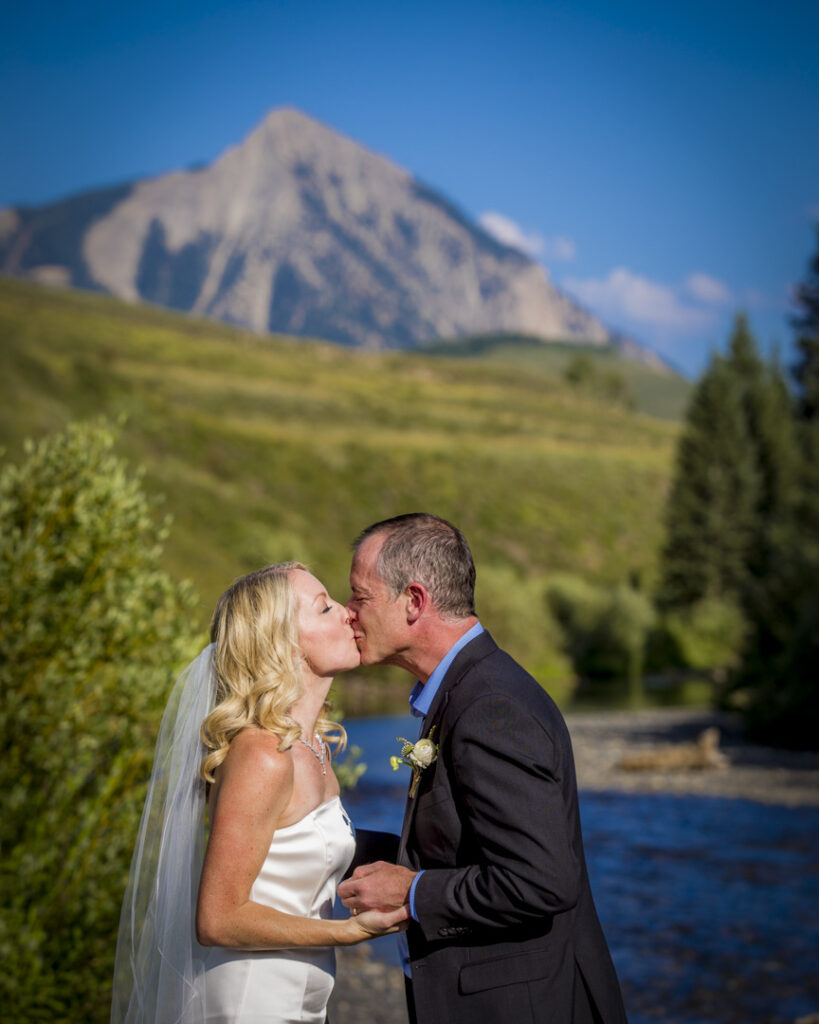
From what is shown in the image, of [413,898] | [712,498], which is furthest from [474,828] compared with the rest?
[712,498]

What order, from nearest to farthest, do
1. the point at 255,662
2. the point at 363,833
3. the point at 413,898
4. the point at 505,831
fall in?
the point at 505,831, the point at 413,898, the point at 255,662, the point at 363,833

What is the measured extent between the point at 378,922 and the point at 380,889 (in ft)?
0.29

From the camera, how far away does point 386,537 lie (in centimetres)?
332

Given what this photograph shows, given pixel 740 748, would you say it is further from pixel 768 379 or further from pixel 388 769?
pixel 768 379

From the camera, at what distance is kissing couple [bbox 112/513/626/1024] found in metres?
2.94

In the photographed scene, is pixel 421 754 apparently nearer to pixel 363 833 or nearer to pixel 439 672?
pixel 439 672

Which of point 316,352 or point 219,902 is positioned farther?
point 316,352

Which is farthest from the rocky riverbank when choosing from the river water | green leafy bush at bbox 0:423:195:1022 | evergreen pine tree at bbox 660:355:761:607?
evergreen pine tree at bbox 660:355:761:607

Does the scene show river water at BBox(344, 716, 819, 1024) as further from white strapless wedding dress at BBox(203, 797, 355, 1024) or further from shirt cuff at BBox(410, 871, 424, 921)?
shirt cuff at BBox(410, 871, 424, 921)

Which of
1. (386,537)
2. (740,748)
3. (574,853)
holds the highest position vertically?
(386,537)

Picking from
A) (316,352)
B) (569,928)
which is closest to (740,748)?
(569,928)

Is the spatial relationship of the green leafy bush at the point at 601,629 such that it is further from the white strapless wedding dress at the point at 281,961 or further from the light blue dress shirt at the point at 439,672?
the light blue dress shirt at the point at 439,672

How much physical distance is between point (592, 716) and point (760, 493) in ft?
100

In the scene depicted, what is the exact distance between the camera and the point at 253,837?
3.16 m
